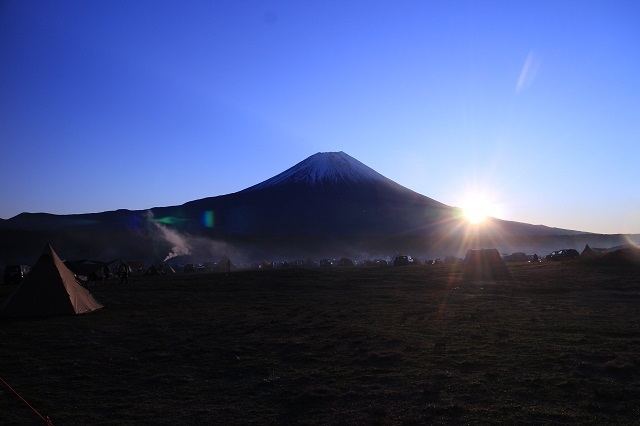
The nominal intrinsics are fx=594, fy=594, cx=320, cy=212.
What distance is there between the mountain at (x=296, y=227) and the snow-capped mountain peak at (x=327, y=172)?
0.31 metres

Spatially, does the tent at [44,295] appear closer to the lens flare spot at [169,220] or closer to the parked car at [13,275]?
the parked car at [13,275]

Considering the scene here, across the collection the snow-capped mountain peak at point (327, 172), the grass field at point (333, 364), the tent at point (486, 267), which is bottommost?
the grass field at point (333, 364)

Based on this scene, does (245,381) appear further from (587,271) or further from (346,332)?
(587,271)

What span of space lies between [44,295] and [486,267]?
27248mm

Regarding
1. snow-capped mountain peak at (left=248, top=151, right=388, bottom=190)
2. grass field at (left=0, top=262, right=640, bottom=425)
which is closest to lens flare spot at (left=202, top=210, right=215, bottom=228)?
snow-capped mountain peak at (left=248, top=151, right=388, bottom=190)

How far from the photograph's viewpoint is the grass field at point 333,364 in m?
7.42

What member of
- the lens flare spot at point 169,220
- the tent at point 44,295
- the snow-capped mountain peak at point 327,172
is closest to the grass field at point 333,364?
the tent at point 44,295

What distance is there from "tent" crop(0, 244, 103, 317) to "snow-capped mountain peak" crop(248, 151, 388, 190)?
143879 mm

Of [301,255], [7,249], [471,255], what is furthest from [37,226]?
[471,255]

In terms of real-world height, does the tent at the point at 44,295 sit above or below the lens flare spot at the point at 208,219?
below

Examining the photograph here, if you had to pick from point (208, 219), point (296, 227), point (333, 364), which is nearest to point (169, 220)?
point (208, 219)

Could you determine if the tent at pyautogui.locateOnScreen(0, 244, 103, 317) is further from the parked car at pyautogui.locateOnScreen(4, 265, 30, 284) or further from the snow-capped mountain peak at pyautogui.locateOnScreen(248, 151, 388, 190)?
the snow-capped mountain peak at pyautogui.locateOnScreen(248, 151, 388, 190)

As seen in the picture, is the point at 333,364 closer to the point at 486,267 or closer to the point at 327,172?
the point at 486,267

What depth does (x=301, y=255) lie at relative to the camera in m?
105
